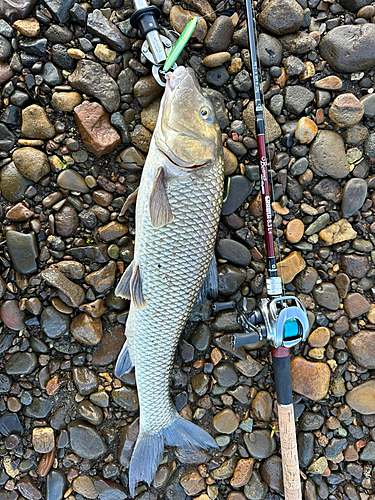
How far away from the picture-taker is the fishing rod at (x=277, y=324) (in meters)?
1.90

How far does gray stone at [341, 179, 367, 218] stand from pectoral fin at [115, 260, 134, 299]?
1.58m

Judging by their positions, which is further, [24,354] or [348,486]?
[348,486]

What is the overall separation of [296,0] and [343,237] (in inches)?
65.6

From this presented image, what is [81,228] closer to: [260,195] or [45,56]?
[45,56]

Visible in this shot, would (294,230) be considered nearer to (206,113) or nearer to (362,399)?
(206,113)

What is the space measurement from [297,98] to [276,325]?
1.54m

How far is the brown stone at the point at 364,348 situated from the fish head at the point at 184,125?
167cm

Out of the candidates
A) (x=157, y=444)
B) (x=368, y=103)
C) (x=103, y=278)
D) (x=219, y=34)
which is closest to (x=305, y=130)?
(x=368, y=103)

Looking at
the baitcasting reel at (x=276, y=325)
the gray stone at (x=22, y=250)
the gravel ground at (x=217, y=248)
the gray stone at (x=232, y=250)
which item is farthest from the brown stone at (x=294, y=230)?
the gray stone at (x=22, y=250)

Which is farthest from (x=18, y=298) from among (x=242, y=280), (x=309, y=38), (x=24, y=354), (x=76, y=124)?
(x=309, y=38)

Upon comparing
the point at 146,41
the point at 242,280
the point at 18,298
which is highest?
the point at 146,41

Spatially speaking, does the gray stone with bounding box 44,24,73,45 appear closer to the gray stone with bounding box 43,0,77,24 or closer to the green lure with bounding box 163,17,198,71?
the gray stone with bounding box 43,0,77,24

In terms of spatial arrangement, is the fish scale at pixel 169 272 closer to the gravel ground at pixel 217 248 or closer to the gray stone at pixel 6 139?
the gravel ground at pixel 217 248

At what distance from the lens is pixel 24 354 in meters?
2.17
